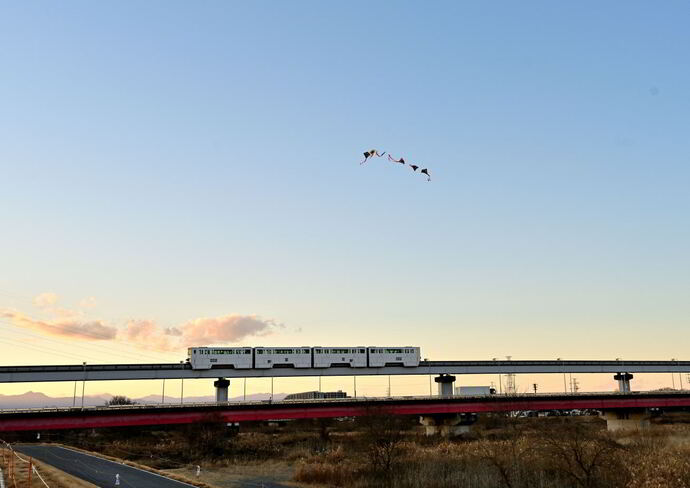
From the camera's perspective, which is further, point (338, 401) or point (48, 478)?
point (338, 401)

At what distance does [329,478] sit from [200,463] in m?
25.0

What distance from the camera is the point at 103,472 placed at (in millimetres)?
52312

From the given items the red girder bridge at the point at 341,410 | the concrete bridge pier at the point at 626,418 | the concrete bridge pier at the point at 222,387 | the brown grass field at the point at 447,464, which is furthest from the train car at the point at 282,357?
the concrete bridge pier at the point at 626,418

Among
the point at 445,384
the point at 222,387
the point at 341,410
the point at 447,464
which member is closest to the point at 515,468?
the point at 447,464

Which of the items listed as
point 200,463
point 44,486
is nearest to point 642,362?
point 200,463

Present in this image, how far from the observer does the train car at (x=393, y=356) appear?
109562 mm

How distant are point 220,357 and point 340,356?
20217 mm

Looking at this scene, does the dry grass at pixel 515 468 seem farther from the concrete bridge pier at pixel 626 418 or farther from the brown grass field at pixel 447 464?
the concrete bridge pier at pixel 626 418

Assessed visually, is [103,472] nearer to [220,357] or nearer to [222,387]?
[220,357]

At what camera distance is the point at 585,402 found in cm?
11169

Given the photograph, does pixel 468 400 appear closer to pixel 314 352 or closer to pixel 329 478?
pixel 314 352

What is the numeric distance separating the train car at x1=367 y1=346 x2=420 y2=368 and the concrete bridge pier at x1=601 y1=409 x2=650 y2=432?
39.6 meters

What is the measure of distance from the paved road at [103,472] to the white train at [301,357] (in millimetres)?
28974

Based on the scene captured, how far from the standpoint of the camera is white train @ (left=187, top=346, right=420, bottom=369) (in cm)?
10012
